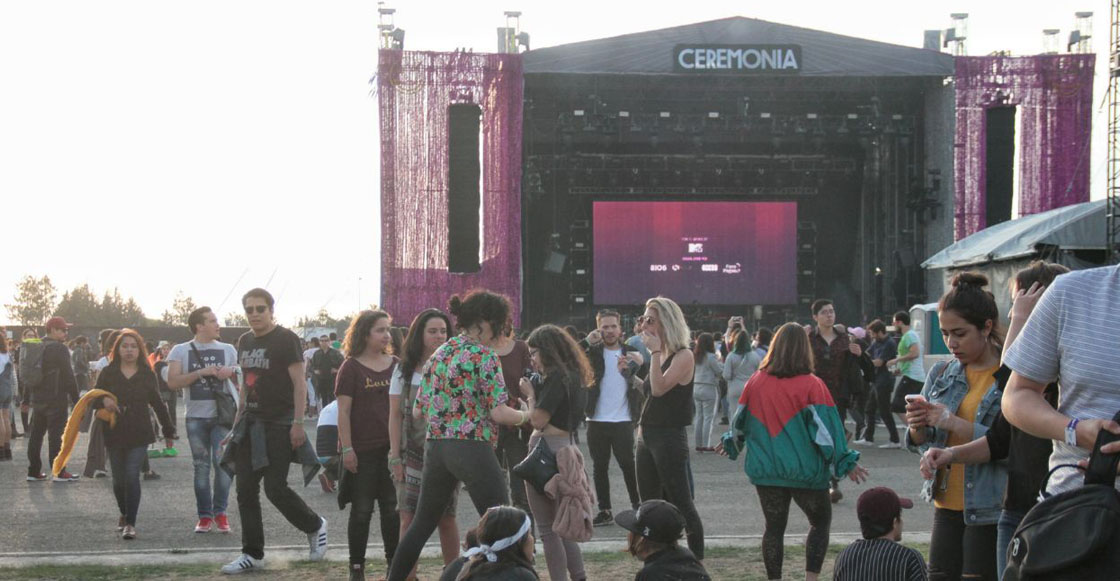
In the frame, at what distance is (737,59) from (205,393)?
21.8 m

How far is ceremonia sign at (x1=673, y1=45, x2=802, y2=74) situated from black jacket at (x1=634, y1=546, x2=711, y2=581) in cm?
2517

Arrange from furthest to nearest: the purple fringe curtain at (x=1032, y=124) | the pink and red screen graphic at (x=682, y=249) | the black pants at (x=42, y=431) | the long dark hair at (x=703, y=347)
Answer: the pink and red screen graphic at (x=682, y=249)
the purple fringe curtain at (x=1032, y=124)
the long dark hair at (x=703, y=347)
the black pants at (x=42, y=431)

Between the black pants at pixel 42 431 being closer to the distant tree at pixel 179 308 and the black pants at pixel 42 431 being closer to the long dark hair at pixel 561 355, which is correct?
the long dark hair at pixel 561 355

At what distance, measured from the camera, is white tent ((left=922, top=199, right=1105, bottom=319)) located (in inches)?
678

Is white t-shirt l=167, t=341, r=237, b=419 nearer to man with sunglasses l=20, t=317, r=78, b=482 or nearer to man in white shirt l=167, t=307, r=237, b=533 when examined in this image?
man in white shirt l=167, t=307, r=237, b=533

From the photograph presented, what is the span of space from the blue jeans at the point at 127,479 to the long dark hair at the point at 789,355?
15.5 ft

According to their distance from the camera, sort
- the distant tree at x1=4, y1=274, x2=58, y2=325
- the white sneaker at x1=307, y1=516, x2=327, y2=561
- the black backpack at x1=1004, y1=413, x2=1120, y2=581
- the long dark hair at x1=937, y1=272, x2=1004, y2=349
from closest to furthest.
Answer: the black backpack at x1=1004, y1=413, x2=1120, y2=581
the long dark hair at x1=937, y1=272, x2=1004, y2=349
the white sneaker at x1=307, y1=516, x2=327, y2=561
the distant tree at x1=4, y1=274, x2=58, y2=325

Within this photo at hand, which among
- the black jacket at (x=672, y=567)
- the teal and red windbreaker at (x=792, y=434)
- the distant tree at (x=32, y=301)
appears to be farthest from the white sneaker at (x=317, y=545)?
the distant tree at (x=32, y=301)

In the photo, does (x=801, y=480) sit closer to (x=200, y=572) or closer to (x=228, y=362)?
(x=200, y=572)

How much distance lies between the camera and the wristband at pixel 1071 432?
2.93 metres

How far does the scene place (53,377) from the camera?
1357 cm

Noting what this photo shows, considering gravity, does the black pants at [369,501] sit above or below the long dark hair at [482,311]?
below

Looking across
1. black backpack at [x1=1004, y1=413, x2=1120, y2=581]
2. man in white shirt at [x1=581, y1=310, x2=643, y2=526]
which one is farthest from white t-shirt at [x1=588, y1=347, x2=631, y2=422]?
black backpack at [x1=1004, y1=413, x2=1120, y2=581]

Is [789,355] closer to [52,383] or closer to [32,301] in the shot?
[52,383]
